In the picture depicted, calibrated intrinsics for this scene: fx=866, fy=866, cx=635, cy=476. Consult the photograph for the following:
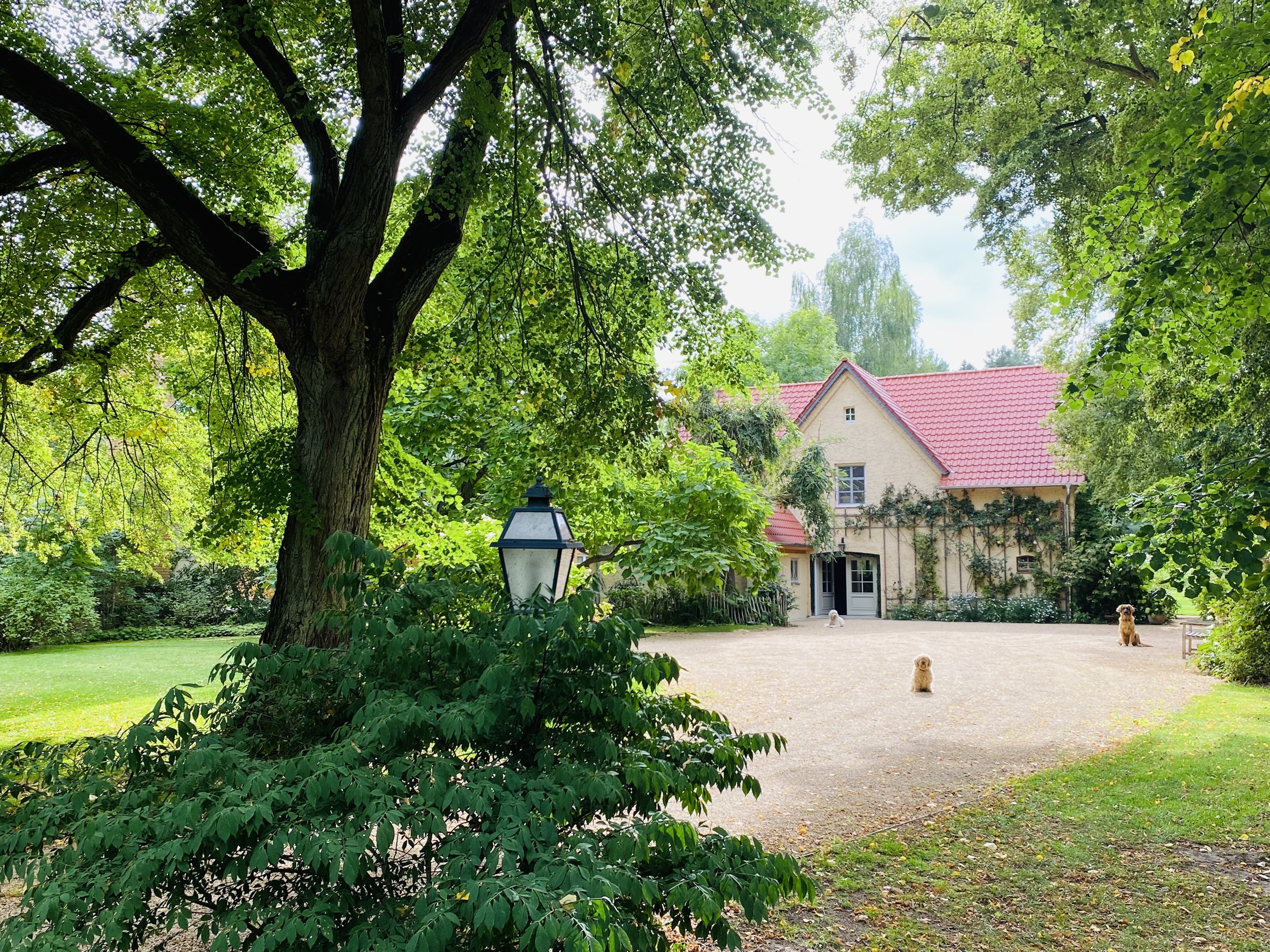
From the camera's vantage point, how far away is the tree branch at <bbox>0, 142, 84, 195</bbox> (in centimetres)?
732

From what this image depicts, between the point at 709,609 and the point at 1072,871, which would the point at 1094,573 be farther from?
the point at 1072,871

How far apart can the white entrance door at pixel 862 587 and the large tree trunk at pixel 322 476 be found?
2543 centimetres

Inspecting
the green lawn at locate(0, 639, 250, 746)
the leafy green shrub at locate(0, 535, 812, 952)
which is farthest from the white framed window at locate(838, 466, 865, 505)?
the leafy green shrub at locate(0, 535, 812, 952)

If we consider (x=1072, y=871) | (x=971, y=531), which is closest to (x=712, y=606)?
(x=971, y=531)

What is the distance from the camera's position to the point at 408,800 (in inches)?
118

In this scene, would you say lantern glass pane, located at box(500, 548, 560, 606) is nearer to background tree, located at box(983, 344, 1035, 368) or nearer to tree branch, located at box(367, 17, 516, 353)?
tree branch, located at box(367, 17, 516, 353)

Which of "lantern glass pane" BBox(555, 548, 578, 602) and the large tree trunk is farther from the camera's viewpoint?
the large tree trunk

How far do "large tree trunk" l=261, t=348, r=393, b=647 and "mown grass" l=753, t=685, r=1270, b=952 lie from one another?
3.87m

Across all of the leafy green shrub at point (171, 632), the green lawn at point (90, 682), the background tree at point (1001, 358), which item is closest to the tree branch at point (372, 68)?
A: the green lawn at point (90, 682)

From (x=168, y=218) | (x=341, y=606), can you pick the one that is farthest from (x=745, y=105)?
(x=341, y=606)

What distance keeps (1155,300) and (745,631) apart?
19.4 metres

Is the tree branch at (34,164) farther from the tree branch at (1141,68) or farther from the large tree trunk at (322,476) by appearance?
the tree branch at (1141,68)

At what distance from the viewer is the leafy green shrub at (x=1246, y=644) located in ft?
46.1

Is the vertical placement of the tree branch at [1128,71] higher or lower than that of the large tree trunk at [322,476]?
higher
